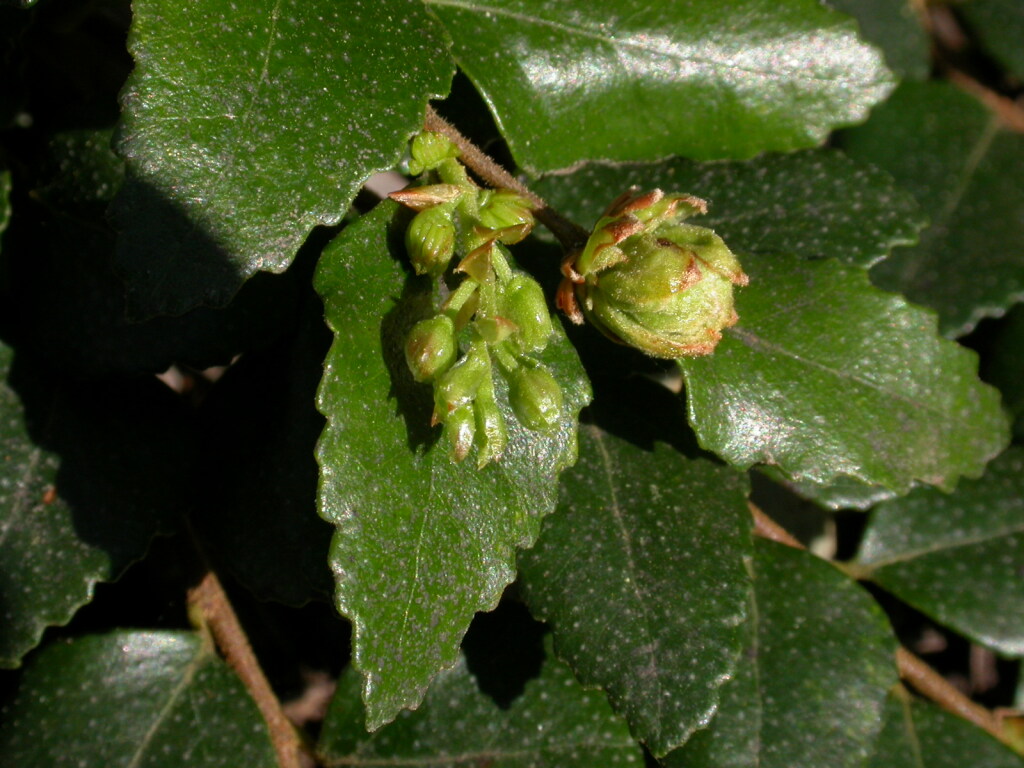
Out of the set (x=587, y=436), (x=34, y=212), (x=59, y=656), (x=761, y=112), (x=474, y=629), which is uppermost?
(x=761, y=112)

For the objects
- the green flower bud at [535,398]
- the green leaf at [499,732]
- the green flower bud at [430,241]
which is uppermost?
the green flower bud at [430,241]

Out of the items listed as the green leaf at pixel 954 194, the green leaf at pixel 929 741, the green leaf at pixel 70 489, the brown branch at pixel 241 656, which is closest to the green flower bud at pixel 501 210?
the green leaf at pixel 70 489

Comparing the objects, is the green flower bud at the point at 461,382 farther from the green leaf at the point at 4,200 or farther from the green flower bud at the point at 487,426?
the green leaf at the point at 4,200

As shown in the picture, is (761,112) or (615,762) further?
(615,762)

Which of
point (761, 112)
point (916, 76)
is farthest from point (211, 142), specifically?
point (916, 76)

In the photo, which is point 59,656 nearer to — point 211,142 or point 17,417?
point 17,417

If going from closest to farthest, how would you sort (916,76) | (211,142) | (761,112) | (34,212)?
1. (211,142)
2. (761,112)
3. (34,212)
4. (916,76)
